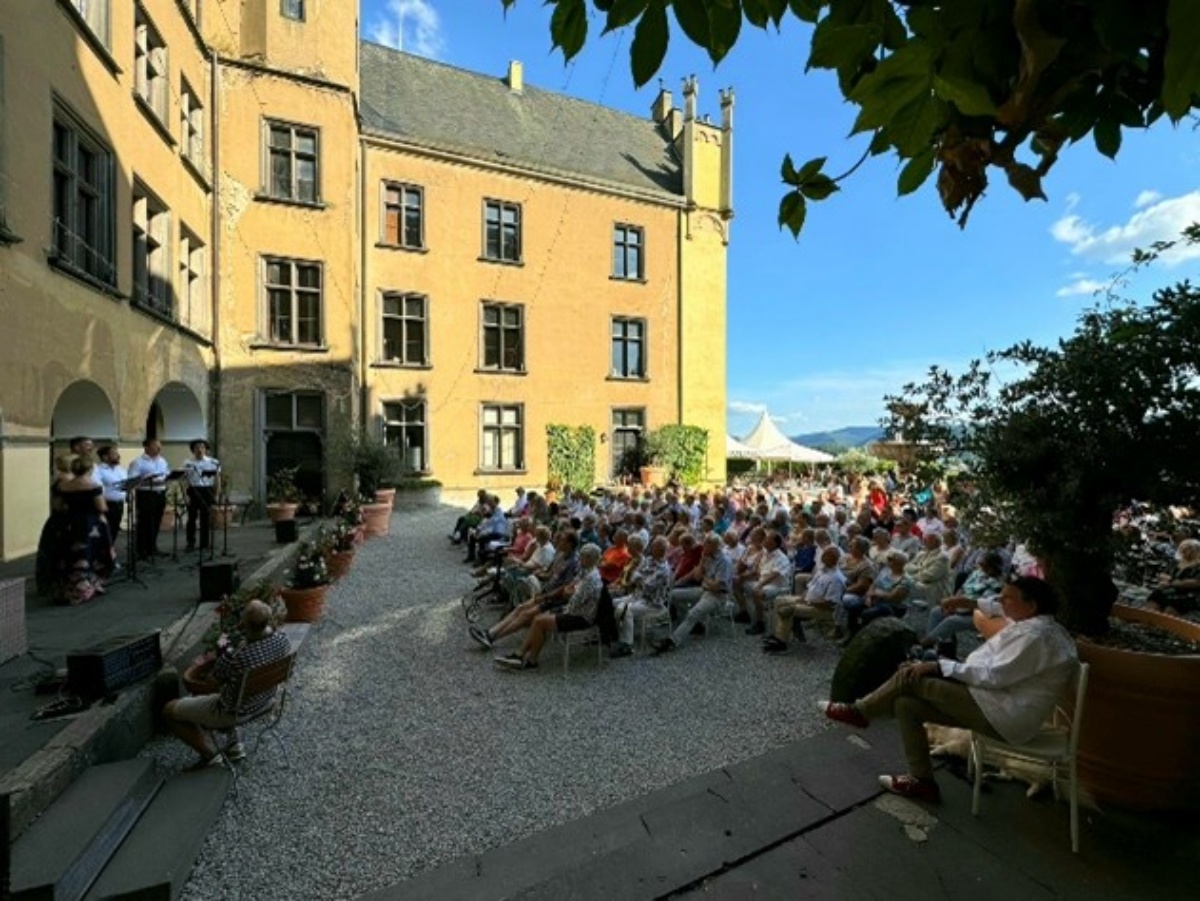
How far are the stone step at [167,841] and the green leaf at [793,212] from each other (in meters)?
3.85

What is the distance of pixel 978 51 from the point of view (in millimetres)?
1312

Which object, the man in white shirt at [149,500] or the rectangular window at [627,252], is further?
the rectangular window at [627,252]

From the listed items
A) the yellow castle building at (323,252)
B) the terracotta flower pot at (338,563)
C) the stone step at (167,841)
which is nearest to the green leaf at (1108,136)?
the stone step at (167,841)

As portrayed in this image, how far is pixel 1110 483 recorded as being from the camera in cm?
359

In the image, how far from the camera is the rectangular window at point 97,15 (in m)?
9.55

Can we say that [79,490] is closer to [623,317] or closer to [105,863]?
[105,863]

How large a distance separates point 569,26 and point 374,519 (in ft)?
48.5

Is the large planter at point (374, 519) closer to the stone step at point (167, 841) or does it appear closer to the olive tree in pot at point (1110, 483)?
the stone step at point (167, 841)

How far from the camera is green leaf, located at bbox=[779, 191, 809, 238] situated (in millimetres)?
1734

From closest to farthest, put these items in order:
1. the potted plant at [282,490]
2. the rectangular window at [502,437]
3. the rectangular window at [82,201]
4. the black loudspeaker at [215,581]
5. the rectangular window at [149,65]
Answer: the black loudspeaker at [215,581] → the rectangular window at [82,201] → the rectangular window at [149,65] → the potted plant at [282,490] → the rectangular window at [502,437]

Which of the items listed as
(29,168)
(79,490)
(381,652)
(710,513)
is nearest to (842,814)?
(381,652)

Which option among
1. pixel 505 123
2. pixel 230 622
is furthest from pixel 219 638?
pixel 505 123

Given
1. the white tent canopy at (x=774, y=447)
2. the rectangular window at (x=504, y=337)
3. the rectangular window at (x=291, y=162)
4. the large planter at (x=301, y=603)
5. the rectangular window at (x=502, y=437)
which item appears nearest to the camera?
the large planter at (x=301, y=603)

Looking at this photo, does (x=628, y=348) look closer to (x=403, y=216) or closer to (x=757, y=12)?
(x=403, y=216)
